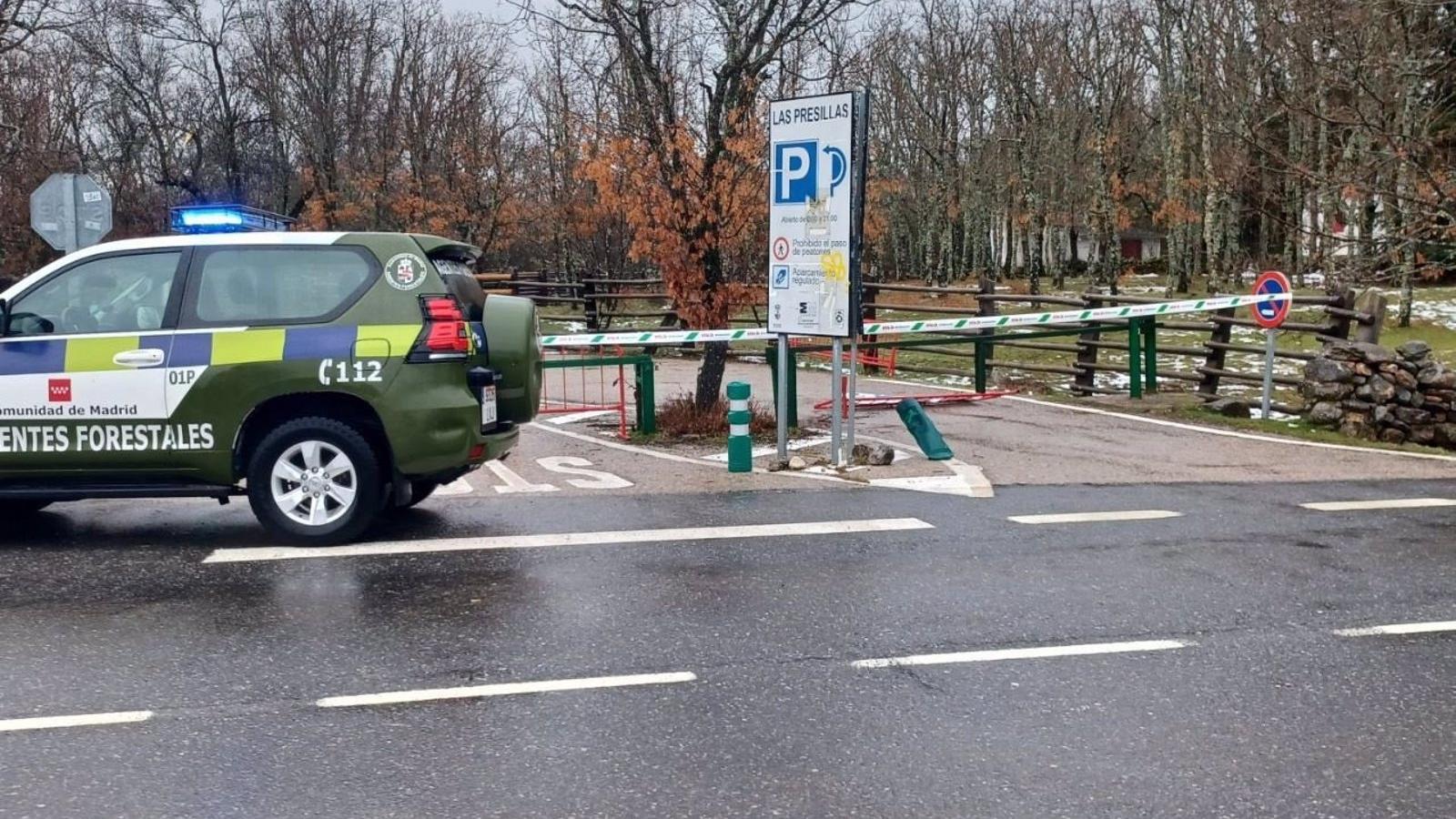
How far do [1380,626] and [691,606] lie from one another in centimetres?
326

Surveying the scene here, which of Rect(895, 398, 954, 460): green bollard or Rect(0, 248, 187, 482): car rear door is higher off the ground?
Rect(0, 248, 187, 482): car rear door

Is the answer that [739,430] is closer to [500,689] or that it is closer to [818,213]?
[818,213]

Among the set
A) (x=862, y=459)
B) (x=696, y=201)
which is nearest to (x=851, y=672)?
(x=862, y=459)

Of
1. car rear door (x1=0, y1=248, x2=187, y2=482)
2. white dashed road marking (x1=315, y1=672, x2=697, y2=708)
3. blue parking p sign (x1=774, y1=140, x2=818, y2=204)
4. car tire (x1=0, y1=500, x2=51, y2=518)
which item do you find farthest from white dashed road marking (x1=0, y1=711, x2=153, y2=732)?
blue parking p sign (x1=774, y1=140, x2=818, y2=204)

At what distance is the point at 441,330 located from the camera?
735cm

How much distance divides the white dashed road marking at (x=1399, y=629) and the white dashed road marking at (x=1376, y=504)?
10.2 ft

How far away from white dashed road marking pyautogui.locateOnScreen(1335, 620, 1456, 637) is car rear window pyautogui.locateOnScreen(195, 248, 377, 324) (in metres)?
5.59

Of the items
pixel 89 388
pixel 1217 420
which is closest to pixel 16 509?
pixel 89 388

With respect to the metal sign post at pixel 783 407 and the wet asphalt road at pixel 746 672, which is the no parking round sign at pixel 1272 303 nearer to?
the wet asphalt road at pixel 746 672

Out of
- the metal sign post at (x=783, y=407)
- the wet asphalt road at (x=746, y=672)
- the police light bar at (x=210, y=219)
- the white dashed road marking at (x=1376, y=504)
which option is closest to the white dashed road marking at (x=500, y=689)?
the wet asphalt road at (x=746, y=672)

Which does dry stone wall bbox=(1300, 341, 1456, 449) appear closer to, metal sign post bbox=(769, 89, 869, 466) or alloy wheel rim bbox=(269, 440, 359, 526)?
metal sign post bbox=(769, 89, 869, 466)

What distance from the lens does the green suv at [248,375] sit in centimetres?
732

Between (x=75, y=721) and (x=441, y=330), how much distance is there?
10.7 feet

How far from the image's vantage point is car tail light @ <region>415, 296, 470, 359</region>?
24.1 feet
